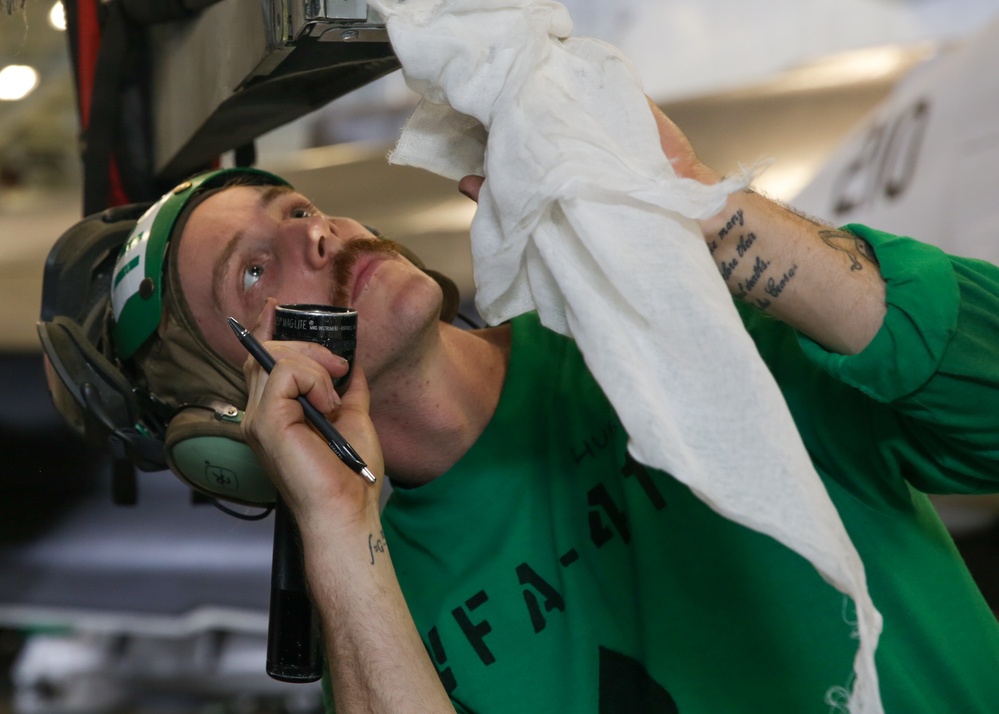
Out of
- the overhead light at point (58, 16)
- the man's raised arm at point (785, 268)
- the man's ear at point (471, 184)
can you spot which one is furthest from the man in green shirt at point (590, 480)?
the overhead light at point (58, 16)

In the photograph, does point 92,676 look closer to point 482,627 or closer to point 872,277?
point 482,627

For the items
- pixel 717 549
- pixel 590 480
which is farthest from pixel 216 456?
pixel 717 549

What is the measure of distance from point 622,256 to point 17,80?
4.59ft

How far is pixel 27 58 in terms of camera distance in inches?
55.6

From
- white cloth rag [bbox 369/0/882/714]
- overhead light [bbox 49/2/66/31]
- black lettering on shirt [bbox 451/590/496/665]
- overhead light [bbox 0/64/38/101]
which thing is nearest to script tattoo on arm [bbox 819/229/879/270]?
white cloth rag [bbox 369/0/882/714]

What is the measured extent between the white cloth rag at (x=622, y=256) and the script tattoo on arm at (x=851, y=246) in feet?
0.38

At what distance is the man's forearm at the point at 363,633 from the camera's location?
2.38 feet

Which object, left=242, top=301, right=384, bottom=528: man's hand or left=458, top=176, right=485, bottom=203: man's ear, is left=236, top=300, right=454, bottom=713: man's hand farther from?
left=458, top=176, right=485, bottom=203: man's ear

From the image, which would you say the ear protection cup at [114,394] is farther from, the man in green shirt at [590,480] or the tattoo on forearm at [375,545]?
the tattoo on forearm at [375,545]

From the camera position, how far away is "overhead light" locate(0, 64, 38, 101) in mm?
1568

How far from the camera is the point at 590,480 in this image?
967 millimetres

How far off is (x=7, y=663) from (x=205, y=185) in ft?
3.16

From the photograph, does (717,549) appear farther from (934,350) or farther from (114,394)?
(114,394)

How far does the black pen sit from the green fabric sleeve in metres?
0.35
